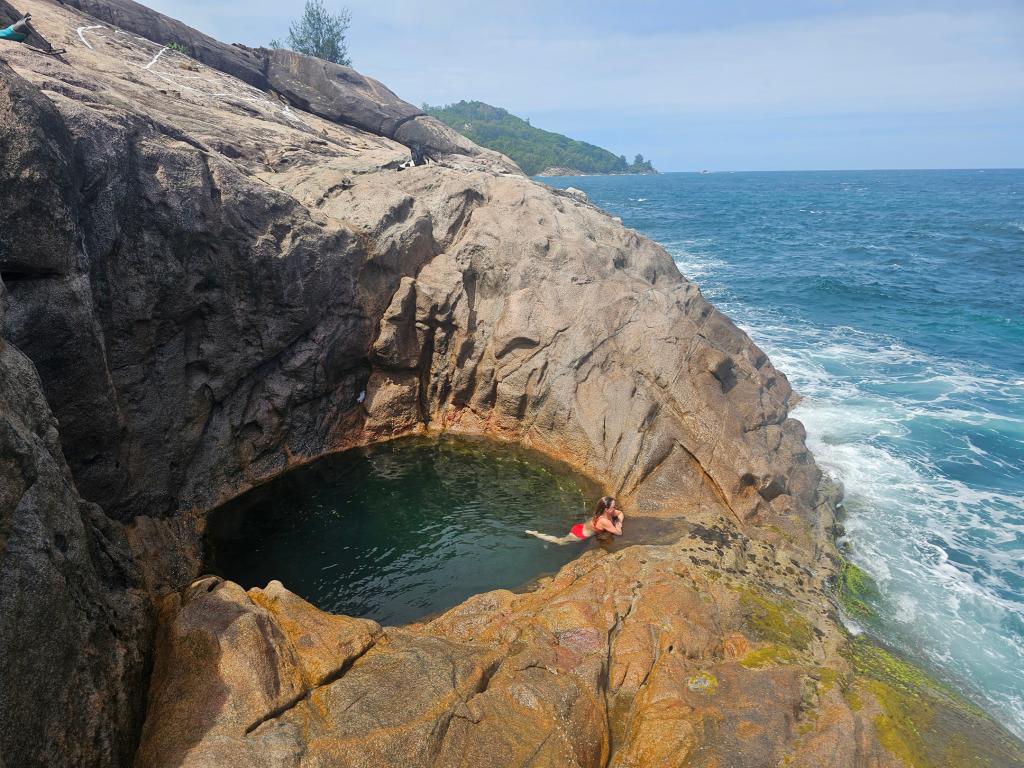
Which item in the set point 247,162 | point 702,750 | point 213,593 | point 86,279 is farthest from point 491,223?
point 702,750

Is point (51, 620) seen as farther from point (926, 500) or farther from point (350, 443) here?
point (926, 500)

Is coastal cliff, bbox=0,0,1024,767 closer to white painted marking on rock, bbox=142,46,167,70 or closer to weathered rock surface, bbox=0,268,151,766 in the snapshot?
weathered rock surface, bbox=0,268,151,766

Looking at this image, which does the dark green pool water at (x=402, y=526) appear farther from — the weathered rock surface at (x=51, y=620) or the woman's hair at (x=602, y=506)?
the weathered rock surface at (x=51, y=620)

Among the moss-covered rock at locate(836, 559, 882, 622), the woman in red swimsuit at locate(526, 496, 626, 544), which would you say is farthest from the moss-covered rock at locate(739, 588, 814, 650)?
the woman in red swimsuit at locate(526, 496, 626, 544)

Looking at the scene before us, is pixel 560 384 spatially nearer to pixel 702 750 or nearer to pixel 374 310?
pixel 374 310


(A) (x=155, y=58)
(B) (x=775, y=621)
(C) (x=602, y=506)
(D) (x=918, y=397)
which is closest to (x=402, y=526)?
(C) (x=602, y=506)

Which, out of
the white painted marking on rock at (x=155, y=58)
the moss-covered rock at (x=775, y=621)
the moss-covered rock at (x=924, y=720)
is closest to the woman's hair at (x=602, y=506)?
the moss-covered rock at (x=775, y=621)

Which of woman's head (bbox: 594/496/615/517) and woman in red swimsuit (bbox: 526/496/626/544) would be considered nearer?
woman in red swimsuit (bbox: 526/496/626/544)
